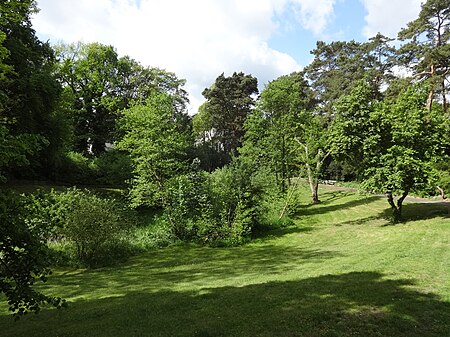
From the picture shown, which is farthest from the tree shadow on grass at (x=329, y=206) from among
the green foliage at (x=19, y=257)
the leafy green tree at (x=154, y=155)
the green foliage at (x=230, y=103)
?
the green foliage at (x=230, y=103)

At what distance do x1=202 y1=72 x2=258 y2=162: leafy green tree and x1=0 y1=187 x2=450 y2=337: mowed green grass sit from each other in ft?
117

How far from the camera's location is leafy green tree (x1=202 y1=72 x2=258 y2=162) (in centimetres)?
4919

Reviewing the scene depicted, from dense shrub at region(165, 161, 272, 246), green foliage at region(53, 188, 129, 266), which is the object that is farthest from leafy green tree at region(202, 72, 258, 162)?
green foliage at region(53, 188, 129, 266)

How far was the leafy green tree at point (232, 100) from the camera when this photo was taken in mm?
49188

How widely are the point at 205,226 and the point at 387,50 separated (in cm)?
3119

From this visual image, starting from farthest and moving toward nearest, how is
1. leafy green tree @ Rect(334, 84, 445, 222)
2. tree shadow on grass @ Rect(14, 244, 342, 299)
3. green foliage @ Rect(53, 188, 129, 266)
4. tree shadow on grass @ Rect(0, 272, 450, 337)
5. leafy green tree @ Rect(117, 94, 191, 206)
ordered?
leafy green tree @ Rect(117, 94, 191, 206), leafy green tree @ Rect(334, 84, 445, 222), green foliage @ Rect(53, 188, 129, 266), tree shadow on grass @ Rect(14, 244, 342, 299), tree shadow on grass @ Rect(0, 272, 450, 337)

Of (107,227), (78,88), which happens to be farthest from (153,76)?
(107,227)

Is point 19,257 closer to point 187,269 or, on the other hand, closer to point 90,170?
point 187,269

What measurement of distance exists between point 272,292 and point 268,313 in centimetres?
134

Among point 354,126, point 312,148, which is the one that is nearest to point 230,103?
point 312,148

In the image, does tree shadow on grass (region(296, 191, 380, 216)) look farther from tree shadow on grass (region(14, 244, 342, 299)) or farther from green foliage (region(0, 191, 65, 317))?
green foliage (region(0, 191, 65, 317))

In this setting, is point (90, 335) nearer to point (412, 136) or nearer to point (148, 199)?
point (148, 199)

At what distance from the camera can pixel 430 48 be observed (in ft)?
85.8

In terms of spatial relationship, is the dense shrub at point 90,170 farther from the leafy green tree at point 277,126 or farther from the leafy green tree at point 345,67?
the leafy green tree at point 345,67
